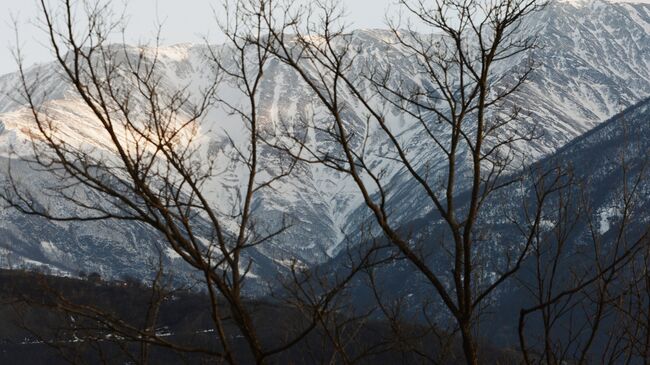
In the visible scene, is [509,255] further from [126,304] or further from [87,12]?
[126,304]

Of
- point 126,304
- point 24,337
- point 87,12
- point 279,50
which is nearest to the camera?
point 87,12

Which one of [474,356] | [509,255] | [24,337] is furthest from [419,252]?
[24,337]

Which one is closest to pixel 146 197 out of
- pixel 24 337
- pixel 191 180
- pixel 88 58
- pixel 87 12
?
pixel 191 180

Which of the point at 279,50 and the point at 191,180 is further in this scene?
the point at 279,50

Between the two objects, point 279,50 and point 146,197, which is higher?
point 279,50

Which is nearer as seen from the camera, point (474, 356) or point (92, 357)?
point (474, 356)

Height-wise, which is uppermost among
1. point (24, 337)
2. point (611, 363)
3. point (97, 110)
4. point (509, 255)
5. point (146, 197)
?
point (24, 337)

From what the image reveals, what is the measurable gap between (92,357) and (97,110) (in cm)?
14453

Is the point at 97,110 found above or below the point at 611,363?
above

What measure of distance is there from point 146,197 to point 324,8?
9.38 ft

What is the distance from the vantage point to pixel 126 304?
136500 millimetres

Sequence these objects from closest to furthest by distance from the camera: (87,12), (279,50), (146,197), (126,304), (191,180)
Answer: (146,197) < (191,180) < (87,12) < (279,50) < (126,304)

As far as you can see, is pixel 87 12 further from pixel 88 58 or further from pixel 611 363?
pixel 611 363

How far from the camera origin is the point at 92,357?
474 ft
